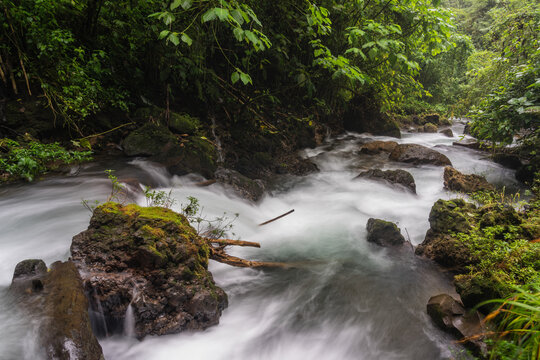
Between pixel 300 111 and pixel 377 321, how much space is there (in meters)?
6.39

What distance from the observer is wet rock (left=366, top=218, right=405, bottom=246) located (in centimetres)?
399

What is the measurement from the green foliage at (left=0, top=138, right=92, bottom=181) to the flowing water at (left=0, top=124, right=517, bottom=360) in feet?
0.76

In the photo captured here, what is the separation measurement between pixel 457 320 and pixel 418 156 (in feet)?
20.1

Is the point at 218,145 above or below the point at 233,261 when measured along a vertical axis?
above

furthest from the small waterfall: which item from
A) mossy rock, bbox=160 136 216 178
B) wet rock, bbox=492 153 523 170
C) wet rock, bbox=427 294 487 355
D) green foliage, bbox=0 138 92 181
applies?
wet rock, bbox=492 153 523 170

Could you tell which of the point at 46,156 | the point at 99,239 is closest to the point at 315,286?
the point at 99,239

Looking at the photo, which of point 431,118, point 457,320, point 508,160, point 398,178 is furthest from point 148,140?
point 431,118

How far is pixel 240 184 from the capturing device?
5.30 m

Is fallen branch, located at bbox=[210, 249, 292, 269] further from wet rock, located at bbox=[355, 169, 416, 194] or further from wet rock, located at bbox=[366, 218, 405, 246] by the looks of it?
wet rock, located at bbox=[355, 169, 416, 194]

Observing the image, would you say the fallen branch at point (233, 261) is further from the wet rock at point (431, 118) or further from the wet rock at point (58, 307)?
the wet rock at point (431, 118)

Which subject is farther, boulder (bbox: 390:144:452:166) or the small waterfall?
boulder (bbox: 390:144:452:166)

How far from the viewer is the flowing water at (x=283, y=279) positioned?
7.66 feet

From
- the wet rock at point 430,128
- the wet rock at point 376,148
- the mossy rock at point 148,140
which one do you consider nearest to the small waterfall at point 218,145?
the mossy rock at point 148,140

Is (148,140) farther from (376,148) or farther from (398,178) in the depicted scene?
(376,148)
